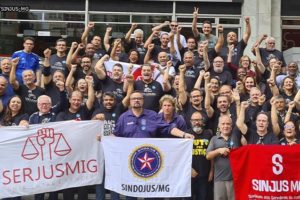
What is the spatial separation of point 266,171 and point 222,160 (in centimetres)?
67

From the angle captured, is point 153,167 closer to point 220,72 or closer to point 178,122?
point 178,122

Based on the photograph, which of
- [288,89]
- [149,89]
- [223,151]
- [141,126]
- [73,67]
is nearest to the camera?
[223,151]

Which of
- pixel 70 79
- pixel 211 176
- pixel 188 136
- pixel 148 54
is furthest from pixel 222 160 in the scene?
pixel 148 54

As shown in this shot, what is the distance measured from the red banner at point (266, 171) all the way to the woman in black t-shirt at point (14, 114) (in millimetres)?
3372

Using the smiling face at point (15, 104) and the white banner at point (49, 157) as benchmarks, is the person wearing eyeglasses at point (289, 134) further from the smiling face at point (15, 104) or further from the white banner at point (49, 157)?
the smiling face at point (15, 104)

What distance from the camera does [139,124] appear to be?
868 centimetres

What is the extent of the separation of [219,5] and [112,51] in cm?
697

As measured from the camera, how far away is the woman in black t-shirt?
8.89 metres

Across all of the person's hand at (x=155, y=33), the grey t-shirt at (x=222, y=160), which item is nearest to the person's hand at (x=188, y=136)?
the grey t-shirt at (x=222, y=160)

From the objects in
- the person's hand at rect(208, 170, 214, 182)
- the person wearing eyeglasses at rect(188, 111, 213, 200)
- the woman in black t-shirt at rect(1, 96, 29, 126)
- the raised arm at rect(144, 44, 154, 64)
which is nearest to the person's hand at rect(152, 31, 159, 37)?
the raised arm at rect(144, 44, 154, 64)

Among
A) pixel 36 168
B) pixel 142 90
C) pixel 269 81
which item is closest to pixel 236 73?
pixel 269 81

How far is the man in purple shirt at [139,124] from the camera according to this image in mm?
8648

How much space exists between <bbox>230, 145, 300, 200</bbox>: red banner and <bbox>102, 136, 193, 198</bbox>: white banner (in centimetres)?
77

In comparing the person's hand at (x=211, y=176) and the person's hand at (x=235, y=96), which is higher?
the person's hand at (x=235, y=96)
